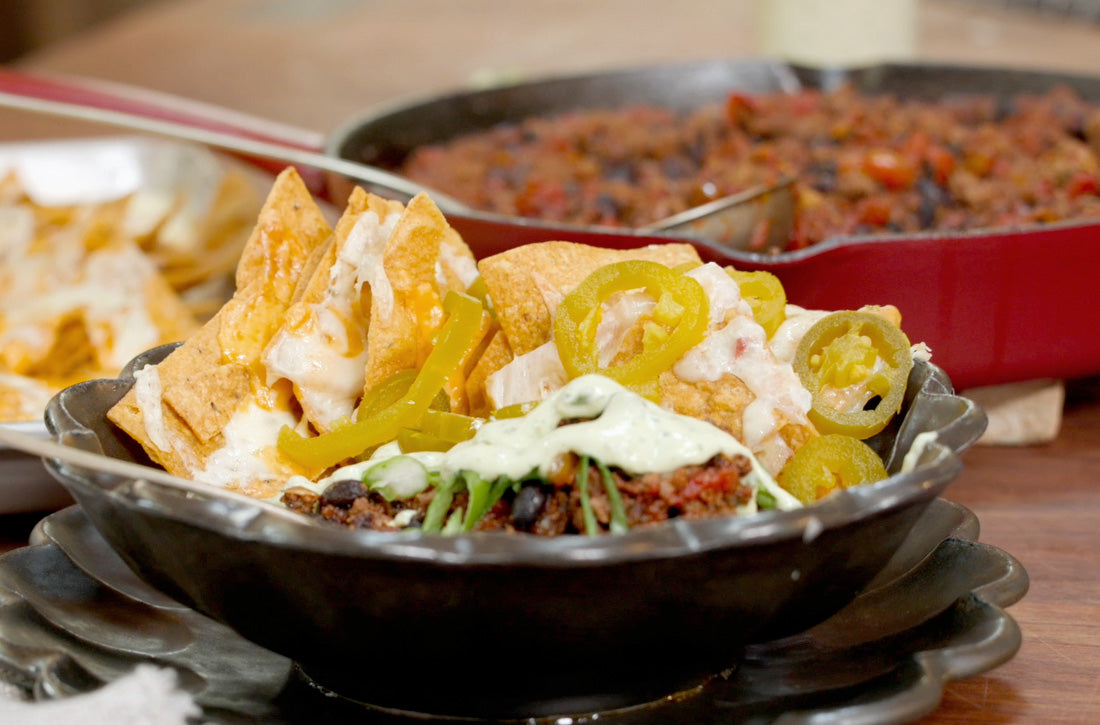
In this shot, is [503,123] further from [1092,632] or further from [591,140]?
[1092,632]

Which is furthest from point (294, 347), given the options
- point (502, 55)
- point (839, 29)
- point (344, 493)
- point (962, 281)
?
point (502, 55)

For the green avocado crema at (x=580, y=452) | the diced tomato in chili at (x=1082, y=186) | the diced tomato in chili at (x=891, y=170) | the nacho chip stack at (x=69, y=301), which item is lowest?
the nacho chip stack at (x=69, y=301)

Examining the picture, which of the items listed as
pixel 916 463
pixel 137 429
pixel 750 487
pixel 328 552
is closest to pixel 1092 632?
pixel 916 463

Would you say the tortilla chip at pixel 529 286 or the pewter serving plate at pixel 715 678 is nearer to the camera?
the pewter serving plate at pixel 715 678

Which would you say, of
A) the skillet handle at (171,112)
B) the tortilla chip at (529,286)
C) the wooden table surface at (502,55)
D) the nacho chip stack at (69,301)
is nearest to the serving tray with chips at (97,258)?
the nacho chip stack at (69,301)

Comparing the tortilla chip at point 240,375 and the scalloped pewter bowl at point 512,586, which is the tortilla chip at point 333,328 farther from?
the scalloped pewter bowl at point 512,586

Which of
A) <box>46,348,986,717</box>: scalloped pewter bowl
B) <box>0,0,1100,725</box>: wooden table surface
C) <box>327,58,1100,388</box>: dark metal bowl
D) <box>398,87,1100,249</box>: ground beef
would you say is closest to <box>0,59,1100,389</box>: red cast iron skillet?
<box>327,58,1100,388</box>: dark metal bowl
